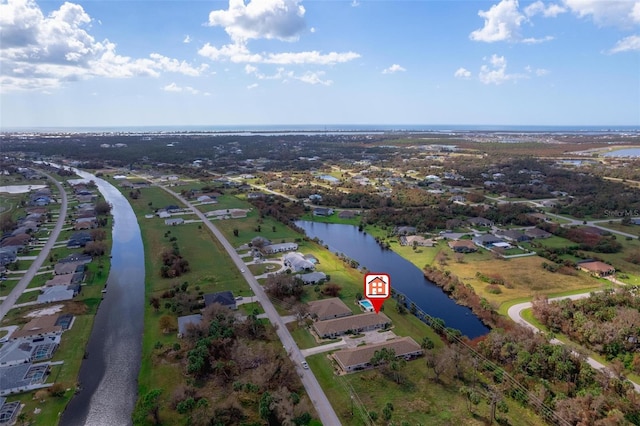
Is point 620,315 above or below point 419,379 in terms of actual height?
above

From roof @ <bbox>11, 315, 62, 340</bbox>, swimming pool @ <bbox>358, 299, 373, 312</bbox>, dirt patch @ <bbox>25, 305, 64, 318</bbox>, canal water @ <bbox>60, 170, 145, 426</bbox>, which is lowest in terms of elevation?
canal water @ <bbox>60, 170, 145, 426</bbox>

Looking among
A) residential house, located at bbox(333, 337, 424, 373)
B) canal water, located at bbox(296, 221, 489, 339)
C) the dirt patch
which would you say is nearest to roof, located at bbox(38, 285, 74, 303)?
the dirt patch

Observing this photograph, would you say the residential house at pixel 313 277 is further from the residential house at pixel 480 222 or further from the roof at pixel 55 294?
the residential house at pixel 480 222

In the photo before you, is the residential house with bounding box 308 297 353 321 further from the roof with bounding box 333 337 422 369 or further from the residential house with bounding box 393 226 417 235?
the residential house with bounding box 393 226 417 235

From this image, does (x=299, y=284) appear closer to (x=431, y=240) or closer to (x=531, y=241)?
(x=431, y=240)

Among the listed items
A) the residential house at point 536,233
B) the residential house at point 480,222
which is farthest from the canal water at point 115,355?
the residential house at point 536,233

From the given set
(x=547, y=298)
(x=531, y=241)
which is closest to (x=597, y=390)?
(x=547, y=298)

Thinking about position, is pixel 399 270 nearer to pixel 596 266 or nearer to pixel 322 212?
pixel 596 266
